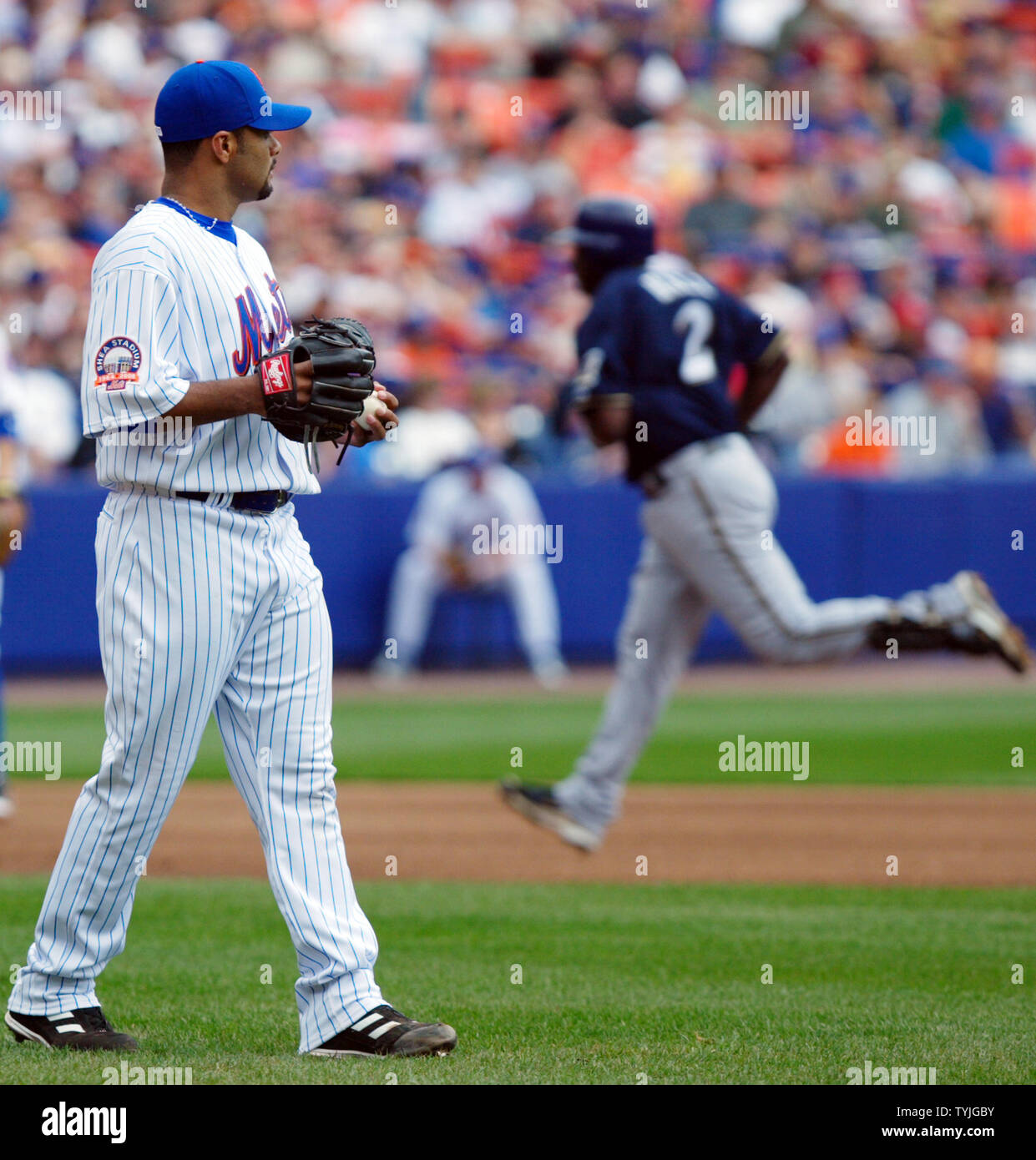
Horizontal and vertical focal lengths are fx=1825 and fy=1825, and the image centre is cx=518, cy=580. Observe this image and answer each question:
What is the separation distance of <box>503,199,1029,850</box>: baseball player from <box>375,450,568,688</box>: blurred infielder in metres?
7.34

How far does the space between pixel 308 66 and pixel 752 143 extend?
181 inches

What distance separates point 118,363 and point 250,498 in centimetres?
41

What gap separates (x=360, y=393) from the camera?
12.3 feet

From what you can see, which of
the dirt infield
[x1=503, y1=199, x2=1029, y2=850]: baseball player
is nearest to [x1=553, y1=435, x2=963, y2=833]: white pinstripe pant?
[x1=503, y1=199, x2=1029, y2=850]: baseball player

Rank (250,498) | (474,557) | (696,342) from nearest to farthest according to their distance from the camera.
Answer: (250,498) < (696,342) < (474,557)

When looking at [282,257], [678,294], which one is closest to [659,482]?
[678,294]

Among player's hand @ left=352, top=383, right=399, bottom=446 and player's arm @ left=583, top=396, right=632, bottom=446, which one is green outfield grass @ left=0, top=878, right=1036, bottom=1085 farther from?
player's arm @ left=583, top=396, right=632, bottom=446

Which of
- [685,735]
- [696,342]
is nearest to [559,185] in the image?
[685,735]

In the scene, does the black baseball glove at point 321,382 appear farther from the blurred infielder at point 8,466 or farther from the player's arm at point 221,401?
the blurred infielder at point 8,466

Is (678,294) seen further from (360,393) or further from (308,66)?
(308,66)

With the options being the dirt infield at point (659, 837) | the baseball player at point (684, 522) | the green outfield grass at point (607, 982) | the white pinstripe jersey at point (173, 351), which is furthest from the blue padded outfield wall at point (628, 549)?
the white pinstripe jersey at point (173, 351)

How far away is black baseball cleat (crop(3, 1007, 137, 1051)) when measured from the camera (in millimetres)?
3832

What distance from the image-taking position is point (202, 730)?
3768mm

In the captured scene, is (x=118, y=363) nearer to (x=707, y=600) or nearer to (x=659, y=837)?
(x=707, y=600)
